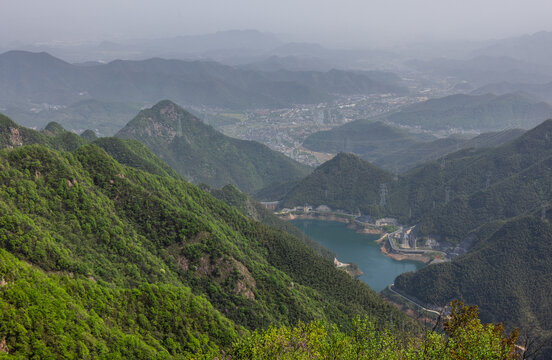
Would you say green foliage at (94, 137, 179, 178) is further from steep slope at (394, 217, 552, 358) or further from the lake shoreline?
steep slope at (394, 217, 552, 358)

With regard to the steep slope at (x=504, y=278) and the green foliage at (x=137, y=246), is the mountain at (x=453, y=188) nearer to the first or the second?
the steep slope at (x=504, y=278)

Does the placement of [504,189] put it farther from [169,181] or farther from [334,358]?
[334,358]

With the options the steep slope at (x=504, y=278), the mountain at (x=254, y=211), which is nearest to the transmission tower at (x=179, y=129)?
the mountain at (x=254, y=211)

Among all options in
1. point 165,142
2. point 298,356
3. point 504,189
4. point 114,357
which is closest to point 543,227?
point 504,189

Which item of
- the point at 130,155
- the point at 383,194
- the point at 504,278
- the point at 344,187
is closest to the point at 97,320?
the point at 130,155

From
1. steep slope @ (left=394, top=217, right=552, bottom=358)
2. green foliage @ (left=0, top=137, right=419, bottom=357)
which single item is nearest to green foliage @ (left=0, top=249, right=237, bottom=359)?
green foliage @ (left=0, top=137, right=419, bottom=357)

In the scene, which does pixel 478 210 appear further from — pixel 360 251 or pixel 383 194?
pixel 360 251
